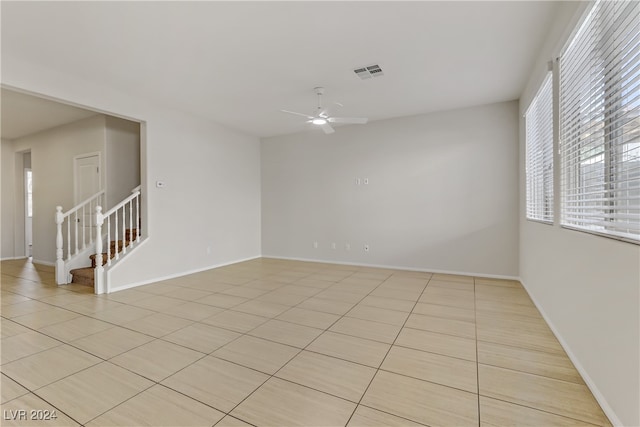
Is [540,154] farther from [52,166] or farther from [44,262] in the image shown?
[44,262]

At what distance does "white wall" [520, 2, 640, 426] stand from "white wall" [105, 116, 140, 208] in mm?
6615

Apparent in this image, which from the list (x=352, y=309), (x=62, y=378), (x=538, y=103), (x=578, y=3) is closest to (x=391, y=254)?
(x=352, y=309)

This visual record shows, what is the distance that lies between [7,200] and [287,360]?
352 inches

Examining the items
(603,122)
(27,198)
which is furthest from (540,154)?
(27,198)

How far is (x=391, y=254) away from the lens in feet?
18.7

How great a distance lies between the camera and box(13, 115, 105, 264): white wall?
5504 mm

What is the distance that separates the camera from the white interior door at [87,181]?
5.35 m

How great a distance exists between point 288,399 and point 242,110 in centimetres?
462

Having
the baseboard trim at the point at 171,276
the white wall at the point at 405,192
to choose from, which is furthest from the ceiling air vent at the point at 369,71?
the baseboard trim at the point at 171,276

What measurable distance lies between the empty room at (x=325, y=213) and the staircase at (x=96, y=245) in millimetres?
57

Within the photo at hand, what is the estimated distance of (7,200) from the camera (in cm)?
704

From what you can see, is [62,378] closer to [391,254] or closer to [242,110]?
[242,110]

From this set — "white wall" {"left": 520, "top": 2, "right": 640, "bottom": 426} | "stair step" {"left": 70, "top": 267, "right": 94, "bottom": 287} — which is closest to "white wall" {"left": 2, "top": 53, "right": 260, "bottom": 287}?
"stair step" {"left": 70, "top": 267, "right": 94, "bottom": 287}

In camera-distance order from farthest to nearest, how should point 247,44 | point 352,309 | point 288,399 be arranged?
point 352,309 → point 247,44 → point 288,399
